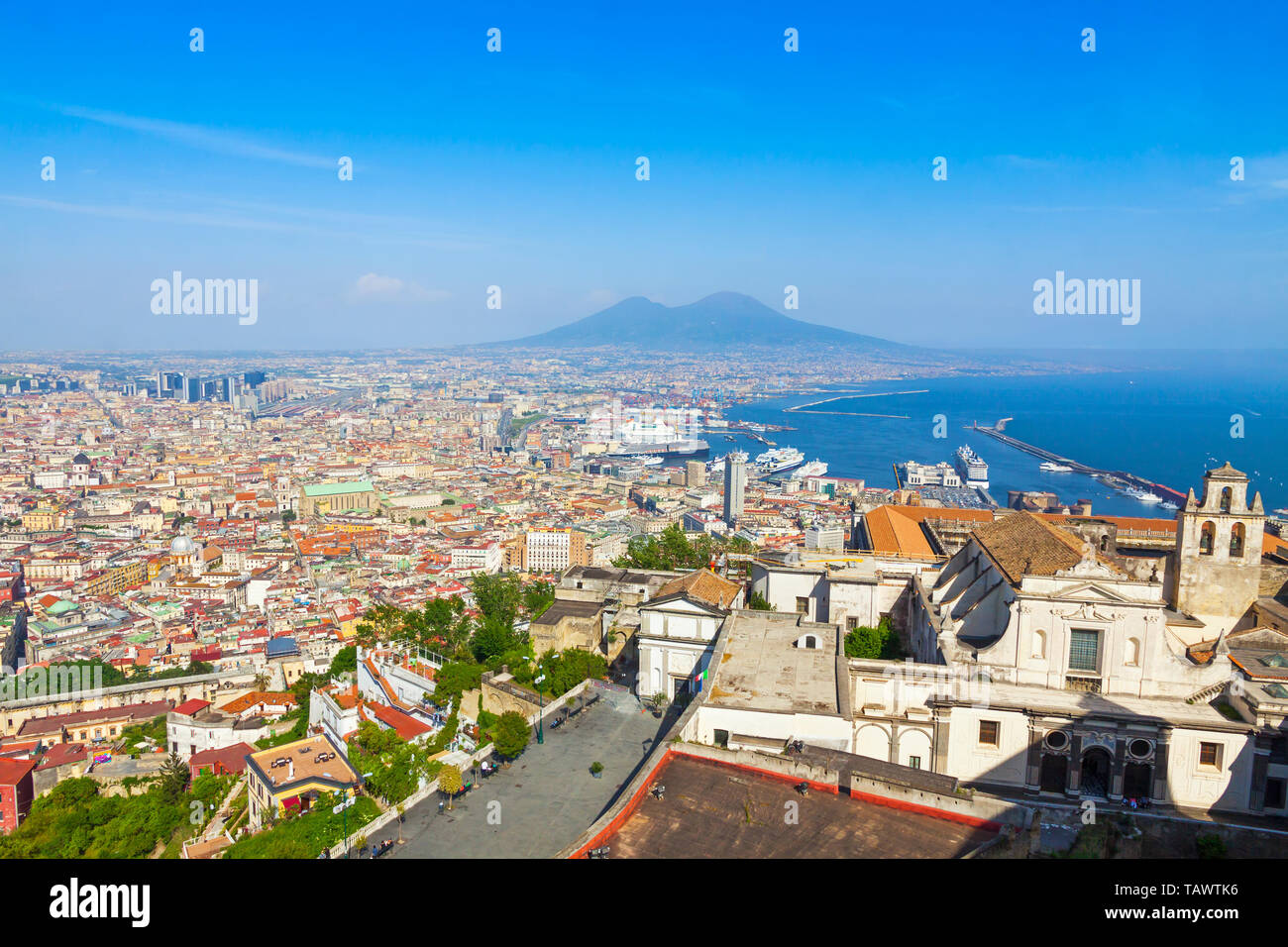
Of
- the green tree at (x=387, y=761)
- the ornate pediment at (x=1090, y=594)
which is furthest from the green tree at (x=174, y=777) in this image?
the ornate pediment at (x=1090, y=594)

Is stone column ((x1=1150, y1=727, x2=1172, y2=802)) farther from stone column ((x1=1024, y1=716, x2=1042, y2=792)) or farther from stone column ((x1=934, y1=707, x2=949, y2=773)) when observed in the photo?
stone column ((x1=934, y1=707, x2=949, y2=773))

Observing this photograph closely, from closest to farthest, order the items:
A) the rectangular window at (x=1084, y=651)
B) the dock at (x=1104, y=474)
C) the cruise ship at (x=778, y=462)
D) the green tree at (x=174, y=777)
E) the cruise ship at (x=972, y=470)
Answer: the rectangular window at (x=1084, y=651) → the green tree at (x=174, y=777) → the dock at (x=1104, y=474) → the cruise ship at (x=972, y=470) → the cruise ship at (x=778, y=462)

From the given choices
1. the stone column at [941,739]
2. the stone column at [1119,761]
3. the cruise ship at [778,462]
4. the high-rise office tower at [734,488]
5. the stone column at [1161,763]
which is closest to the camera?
the stone column at [1161,763]

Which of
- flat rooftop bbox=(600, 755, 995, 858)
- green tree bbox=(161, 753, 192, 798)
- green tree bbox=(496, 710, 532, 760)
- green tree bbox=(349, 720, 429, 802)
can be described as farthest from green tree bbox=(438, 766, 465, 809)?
green tree bbox=(161, 753, 192, 798)

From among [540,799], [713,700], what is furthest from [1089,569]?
[540,799]

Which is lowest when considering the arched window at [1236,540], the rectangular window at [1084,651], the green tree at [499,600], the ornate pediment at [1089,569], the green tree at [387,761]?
the green tree at [387,761]

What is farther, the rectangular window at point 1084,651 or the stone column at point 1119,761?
the rectangular window at point 1084,651

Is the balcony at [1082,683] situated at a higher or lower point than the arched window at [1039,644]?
lower

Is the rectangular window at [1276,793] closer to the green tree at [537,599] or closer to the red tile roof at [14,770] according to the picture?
the green tree at [537,599]
